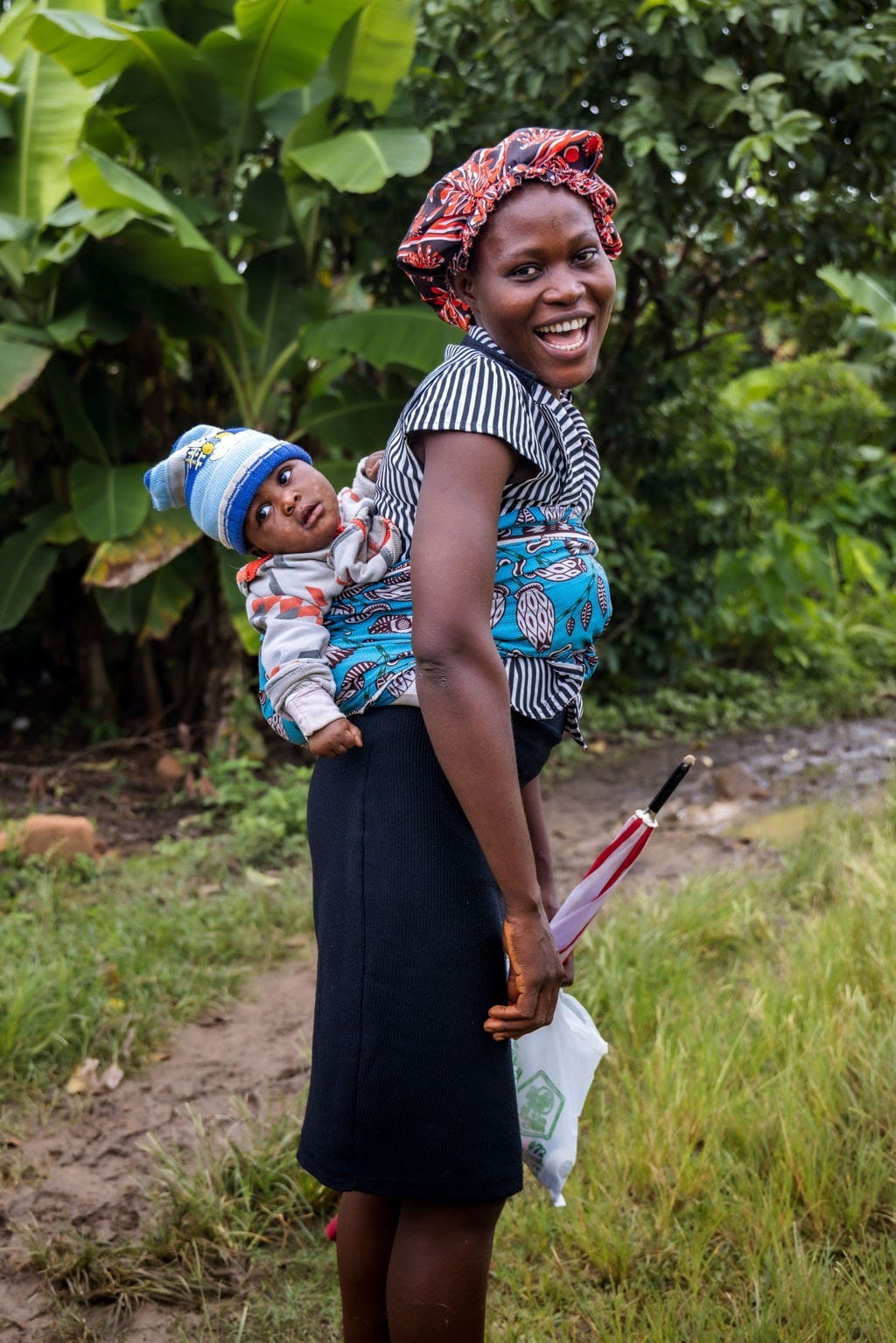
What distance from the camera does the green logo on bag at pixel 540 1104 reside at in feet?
6.31

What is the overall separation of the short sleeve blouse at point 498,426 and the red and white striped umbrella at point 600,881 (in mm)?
458

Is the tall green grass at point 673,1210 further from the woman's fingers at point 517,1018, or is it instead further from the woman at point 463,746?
the woman's fingers at point 517,1018

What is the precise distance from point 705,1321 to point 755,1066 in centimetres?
75

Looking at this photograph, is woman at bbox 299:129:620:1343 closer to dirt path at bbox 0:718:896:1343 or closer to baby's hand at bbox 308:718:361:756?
baby's hand at bbox 308:718:361:756

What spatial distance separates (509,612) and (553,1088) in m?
0.77

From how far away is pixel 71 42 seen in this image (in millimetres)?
4496

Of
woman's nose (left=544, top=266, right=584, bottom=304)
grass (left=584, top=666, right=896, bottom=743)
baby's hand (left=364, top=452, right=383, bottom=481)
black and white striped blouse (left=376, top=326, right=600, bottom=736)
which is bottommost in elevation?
grass (left=584, top=666, right=896, bottom=743)

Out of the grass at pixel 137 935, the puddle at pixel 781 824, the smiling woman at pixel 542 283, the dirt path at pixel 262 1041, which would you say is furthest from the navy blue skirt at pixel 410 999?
the puddle at pixel 781 824

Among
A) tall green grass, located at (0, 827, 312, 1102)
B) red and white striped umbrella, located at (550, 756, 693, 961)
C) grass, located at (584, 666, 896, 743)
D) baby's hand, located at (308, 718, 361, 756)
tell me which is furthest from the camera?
grass, located at (584, 666, 896, 743)

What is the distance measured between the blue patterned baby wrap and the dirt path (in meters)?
1.44

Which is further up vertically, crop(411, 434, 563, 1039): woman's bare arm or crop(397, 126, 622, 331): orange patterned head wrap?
crop(397, 126, 622, 331): orange patterned head wrap

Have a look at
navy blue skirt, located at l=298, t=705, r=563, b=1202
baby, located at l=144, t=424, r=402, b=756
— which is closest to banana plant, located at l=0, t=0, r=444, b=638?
baby, located at l=144, t=424, r=402, b=756

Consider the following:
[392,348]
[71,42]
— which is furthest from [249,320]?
[71,42]

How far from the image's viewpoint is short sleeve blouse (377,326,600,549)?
1535mm
